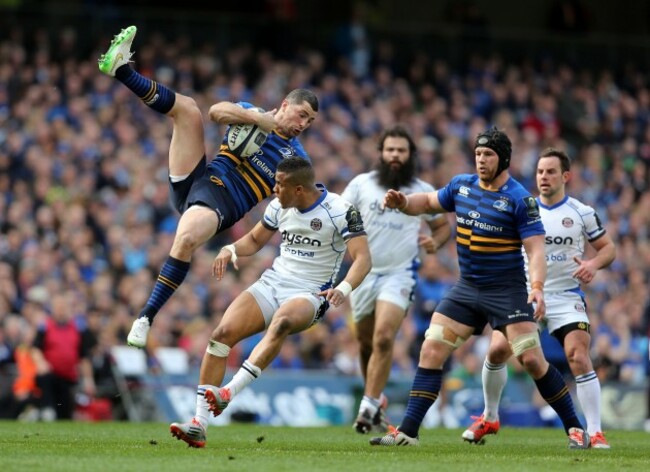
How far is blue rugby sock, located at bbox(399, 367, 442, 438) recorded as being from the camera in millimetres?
12148

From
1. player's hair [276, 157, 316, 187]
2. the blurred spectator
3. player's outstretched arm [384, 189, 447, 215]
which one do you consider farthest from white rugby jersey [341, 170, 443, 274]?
the blurred spectator

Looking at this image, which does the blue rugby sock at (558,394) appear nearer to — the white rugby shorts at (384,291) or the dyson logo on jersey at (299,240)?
the dyson logo on jersey at (299,240)

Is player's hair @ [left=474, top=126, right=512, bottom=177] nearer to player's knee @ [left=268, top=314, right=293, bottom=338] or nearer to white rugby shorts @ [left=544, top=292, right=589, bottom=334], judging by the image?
white rugby shorts @ [left=544, top=292, right=589, bottom=334]

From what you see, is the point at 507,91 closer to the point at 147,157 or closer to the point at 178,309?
the point at 147,157

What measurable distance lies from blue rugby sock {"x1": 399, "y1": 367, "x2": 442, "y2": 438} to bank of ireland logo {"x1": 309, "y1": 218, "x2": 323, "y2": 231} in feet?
5.03

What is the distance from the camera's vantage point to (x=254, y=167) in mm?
12859

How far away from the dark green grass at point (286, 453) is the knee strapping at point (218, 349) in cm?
80

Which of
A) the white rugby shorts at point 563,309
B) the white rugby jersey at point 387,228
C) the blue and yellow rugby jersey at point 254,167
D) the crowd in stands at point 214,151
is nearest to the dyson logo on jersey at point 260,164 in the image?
the blue and yellow rugby jersey at point 254,167

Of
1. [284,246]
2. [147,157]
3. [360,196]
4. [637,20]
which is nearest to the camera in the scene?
[284,246]

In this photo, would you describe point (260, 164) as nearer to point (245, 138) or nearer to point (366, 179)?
point (245, 138)

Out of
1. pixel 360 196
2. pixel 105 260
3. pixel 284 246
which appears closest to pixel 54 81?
pixel 105 260

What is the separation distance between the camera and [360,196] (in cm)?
1533

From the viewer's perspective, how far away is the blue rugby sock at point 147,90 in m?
12.4

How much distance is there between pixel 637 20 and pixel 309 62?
1181 centimetres
